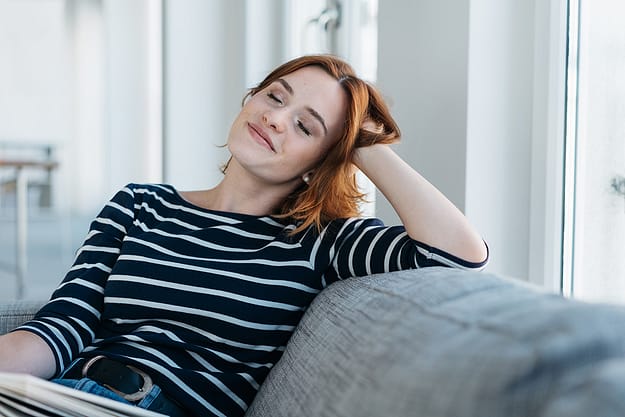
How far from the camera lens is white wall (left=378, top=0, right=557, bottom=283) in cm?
141

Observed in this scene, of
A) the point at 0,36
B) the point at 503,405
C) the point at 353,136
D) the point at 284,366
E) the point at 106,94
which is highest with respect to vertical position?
the point at 0,36

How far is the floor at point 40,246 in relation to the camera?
3.63 m

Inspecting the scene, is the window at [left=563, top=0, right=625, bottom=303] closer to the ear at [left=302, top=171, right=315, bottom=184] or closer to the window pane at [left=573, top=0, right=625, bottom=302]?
the window pane at [left=573, top=0, right=625, bottom=302]

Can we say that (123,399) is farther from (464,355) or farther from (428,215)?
(464,355)

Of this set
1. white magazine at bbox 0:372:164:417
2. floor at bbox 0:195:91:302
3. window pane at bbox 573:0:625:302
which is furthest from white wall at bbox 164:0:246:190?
white magazine at bbox 0:372:164:417

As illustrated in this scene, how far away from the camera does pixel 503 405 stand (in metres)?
0.56

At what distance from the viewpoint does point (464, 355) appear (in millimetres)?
618

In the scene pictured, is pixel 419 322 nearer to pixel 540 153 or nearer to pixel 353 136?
pixel 353 136

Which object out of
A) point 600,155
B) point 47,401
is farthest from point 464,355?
point 600,155

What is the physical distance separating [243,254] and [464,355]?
71cm

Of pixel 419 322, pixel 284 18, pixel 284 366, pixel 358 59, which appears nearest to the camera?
pixel 419 322

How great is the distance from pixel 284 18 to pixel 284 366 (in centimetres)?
194

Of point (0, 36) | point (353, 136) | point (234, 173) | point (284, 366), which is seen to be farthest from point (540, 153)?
point (0, 36)

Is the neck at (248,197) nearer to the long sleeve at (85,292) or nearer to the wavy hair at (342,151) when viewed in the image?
the wavy hair at (342,151)
